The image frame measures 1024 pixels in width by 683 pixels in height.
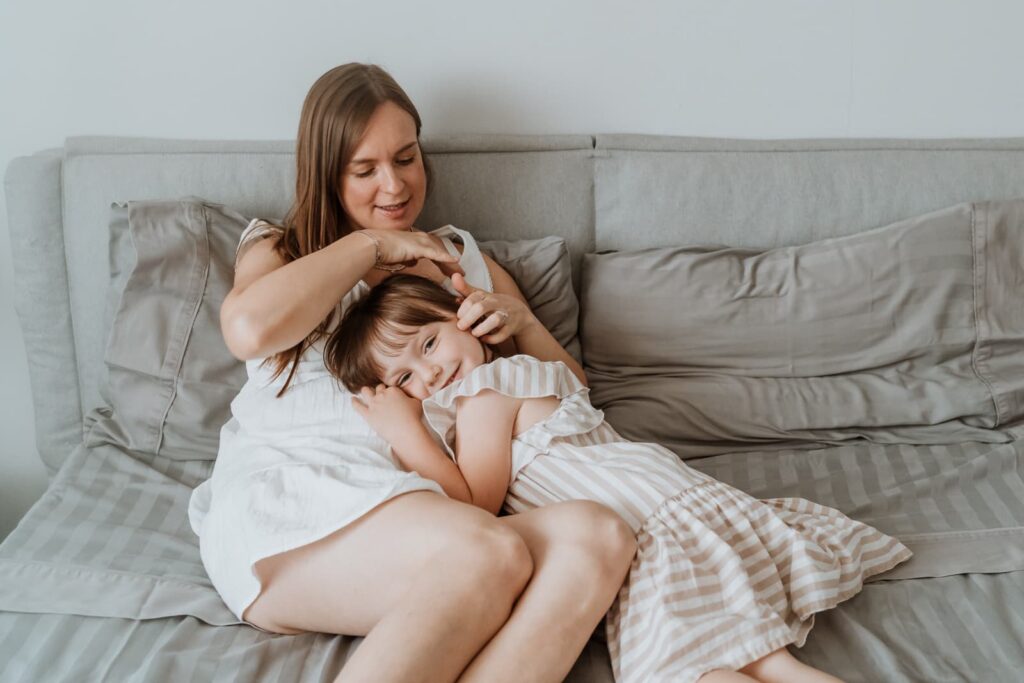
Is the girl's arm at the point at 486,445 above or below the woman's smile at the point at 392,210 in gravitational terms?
below

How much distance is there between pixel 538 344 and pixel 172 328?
675 mm

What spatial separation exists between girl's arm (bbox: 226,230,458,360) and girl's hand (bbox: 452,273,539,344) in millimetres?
79

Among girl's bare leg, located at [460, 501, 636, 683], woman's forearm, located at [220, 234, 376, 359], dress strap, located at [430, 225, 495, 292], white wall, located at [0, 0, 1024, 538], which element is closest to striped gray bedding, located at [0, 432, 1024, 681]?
girl's bare leg, located at [460, 501, 636, 683]

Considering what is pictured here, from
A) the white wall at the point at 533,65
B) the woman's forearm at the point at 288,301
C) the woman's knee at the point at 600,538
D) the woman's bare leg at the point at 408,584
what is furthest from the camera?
the white wall at the point at 533,65

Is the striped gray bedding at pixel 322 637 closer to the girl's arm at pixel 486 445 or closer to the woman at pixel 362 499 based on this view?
the woman at pixel 362 499

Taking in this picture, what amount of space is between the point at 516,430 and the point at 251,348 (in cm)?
43

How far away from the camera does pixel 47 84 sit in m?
1.97

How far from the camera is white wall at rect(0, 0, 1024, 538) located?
1.95 metres

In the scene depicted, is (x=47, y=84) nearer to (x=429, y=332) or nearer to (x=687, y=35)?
(x=429, y=332)

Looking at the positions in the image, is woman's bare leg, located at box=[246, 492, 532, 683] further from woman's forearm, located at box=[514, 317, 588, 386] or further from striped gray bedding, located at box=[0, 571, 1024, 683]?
woman's forearm, located at box=[514, 317, 588, 386]

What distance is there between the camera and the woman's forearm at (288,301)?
4.84 ft

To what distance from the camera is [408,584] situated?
4.23 feet

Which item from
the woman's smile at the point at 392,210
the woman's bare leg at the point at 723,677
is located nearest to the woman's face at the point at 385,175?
the woman's smile at the point at 392,210

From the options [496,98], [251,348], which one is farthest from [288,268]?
[496,98]
